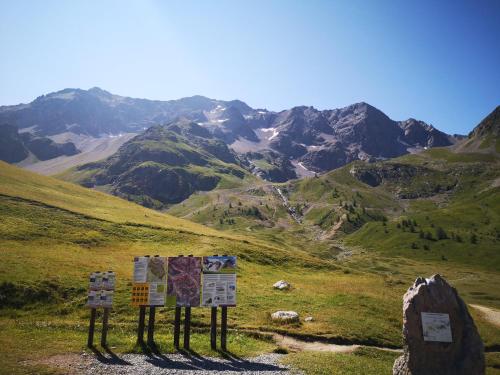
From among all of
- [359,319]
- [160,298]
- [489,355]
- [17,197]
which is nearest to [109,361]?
[160,298]

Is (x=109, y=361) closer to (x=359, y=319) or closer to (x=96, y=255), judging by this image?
(x=359, y=319)

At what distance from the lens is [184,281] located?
1293 inches

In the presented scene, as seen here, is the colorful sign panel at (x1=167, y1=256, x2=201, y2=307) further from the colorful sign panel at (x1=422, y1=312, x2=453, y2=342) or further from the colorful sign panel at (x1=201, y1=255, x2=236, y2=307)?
the colorful sign panel at (x1=422, y1=312, x2=453, y2=342)

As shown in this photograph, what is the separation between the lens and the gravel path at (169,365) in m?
24.8

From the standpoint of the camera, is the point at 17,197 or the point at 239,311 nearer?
the point at 239,311

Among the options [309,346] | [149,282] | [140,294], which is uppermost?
[149,282]

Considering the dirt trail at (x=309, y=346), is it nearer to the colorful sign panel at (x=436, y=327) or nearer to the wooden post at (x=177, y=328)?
the wooden post at (x=177, y=328)

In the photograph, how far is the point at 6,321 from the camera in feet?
115

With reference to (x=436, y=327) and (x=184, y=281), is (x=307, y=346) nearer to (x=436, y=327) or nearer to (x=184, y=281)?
(x=184, y=281)

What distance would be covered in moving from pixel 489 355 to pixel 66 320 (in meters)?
40.1

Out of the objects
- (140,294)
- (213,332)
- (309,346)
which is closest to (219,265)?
(213,332)

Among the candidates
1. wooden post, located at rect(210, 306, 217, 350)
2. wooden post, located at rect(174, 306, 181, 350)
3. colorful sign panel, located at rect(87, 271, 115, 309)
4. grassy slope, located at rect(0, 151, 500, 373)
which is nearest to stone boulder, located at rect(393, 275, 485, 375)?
grassy slope, located at rect(0, 151, 500, 373)

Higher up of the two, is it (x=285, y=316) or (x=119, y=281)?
(x=119, y=281)

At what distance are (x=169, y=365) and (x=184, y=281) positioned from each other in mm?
7593
